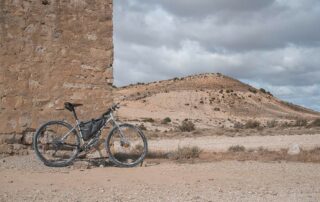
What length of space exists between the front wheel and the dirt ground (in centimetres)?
24

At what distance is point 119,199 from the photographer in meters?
5.65

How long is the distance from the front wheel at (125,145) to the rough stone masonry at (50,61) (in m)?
A: 0.75

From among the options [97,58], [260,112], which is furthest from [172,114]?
[97,58]

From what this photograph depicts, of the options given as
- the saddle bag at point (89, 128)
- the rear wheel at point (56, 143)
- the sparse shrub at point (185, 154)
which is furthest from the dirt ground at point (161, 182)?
the sparse shrub at point (185, 154)

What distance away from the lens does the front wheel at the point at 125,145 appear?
337 inches

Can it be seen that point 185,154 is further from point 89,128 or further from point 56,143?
point 56,143

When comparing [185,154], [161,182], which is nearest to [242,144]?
[185,154]

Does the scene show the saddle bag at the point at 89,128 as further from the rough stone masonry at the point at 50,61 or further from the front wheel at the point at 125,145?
the rough stone masonry at the point at 50,61

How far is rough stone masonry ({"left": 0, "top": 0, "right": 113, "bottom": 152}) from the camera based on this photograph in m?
8.69

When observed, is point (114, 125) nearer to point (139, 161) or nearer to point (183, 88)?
point (139, 161)

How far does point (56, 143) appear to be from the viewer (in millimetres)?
8383

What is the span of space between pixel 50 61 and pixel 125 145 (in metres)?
2.12

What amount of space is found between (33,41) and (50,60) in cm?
46

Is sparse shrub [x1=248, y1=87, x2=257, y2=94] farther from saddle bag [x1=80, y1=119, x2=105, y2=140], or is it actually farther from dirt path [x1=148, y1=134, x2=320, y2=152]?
saddle bag [x1=80, y1=119, x2=105, y2=140]
